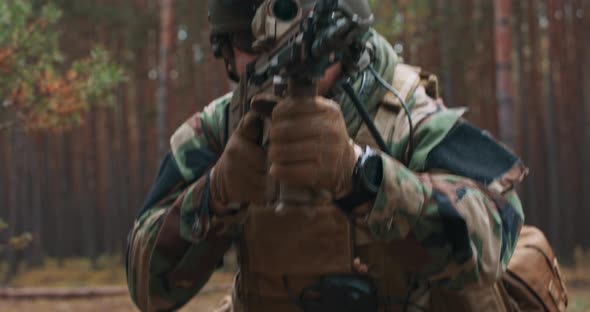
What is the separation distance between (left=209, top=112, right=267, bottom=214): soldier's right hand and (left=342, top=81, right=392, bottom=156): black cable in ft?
1.27

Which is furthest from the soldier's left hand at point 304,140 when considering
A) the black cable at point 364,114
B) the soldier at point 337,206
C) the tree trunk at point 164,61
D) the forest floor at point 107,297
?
the tree trunk at point 164,61

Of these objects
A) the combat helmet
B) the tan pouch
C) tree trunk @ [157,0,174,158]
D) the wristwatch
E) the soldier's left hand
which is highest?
the combat helmet

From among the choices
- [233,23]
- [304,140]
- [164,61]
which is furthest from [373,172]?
[164,61]

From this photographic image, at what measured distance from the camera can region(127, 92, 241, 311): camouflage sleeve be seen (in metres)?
2.37

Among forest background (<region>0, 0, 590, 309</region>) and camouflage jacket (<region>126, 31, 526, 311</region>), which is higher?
camouflage jacket (<region>126, 31, 526, 311</region>)

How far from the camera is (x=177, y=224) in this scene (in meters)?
2.46

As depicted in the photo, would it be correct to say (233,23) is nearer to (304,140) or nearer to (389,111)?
(389,111)

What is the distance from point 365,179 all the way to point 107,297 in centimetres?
832

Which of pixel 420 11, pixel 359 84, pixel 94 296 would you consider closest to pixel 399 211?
pixel 359 84

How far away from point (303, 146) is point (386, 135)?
698 mm

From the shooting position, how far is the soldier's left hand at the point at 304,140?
1706mm

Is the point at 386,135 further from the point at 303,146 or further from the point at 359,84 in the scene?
the point at 303,146

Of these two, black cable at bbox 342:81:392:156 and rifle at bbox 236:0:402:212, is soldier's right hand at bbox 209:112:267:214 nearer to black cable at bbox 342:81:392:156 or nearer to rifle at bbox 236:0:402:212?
rifle at bbox 236:0:402:212

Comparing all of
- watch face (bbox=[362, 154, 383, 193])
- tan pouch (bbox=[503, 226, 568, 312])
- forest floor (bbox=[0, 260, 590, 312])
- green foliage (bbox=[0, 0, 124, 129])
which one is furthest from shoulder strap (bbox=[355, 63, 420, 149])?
forest floor (bbox=[0, 260, 590, 312])
